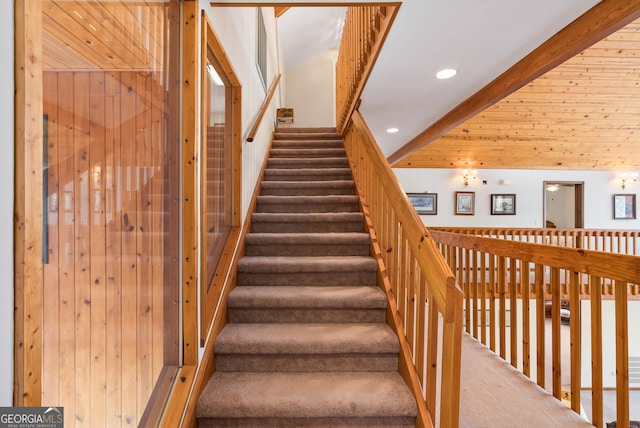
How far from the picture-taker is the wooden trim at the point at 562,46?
1.84m

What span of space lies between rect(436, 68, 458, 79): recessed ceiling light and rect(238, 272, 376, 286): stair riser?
1.80 meters

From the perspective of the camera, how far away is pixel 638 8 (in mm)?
1767

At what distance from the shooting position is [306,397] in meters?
1.60

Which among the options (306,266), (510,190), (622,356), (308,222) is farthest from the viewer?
(510,190)

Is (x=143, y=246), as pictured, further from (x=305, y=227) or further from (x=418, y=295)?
(x=305, y=227)

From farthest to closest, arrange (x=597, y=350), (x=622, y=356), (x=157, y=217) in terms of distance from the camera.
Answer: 1. (x=597, y=350)
2. (x=622, y=356)
3. (x=157, y=217)

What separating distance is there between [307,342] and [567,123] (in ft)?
20.7

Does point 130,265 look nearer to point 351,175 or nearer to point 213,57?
point 213,57

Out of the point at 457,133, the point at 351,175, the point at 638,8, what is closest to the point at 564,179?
the point at 457,133

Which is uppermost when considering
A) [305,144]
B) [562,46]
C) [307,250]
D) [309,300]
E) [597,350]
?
[562,46]

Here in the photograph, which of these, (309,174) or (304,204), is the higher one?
(309,174)

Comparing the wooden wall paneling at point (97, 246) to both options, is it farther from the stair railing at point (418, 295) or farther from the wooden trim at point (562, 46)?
the wooden trim at point (562, 46)

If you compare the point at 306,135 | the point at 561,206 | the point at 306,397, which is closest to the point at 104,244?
the point at 306,397
